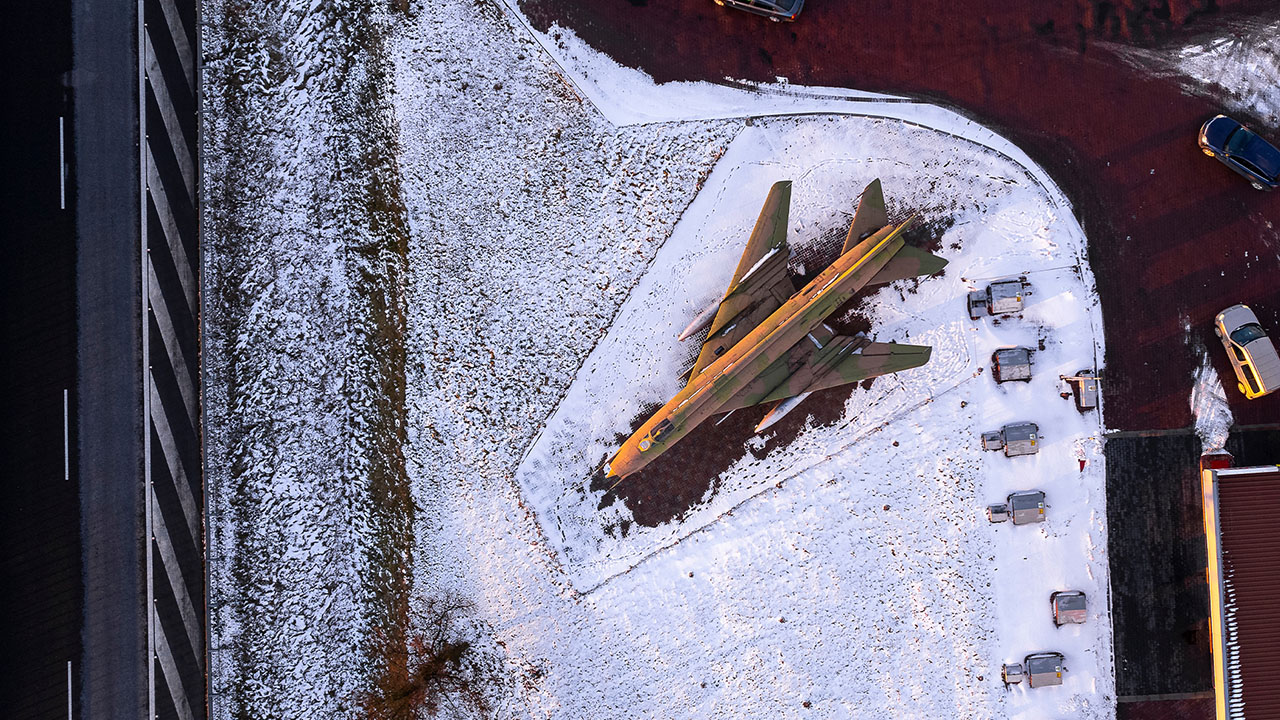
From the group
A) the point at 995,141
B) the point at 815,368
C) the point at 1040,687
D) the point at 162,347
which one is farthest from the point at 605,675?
the point at 995,141

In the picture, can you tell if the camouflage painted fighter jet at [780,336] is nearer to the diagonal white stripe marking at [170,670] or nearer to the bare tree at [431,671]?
the bare tree at [431,671]

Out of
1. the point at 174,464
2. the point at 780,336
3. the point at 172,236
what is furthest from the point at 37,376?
the point at 780,336

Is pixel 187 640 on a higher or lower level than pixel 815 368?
lower

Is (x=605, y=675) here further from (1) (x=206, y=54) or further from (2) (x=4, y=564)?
(1) (x=206, y=54)

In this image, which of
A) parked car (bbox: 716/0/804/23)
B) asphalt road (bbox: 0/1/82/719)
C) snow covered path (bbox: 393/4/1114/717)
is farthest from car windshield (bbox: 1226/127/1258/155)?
asphalt road (bbox: 0/1/82/719)

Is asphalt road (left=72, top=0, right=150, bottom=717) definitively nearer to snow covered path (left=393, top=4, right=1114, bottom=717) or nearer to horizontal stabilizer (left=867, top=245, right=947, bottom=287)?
snow covered path (left=393, top=4, right=1114, bottom=717)
